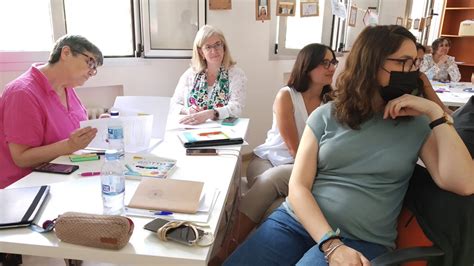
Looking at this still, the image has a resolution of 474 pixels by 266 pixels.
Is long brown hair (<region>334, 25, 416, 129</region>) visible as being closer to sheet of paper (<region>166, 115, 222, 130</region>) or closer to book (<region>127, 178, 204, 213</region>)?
book (<region>127, 178, 204, 213</region>)

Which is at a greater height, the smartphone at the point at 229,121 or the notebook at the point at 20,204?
the notebook at the point at 20,204

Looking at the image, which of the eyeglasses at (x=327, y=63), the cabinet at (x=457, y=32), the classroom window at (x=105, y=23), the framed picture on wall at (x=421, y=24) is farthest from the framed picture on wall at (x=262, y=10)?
the cabinet at (x=457, y=32)

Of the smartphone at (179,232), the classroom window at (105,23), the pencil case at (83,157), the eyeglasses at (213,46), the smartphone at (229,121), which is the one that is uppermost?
the classroom window at (105,23)

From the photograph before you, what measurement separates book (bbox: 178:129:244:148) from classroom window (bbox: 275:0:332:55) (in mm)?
1945

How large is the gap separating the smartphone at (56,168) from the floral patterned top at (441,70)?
4456 millimetres

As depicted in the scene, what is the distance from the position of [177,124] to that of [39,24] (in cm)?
148

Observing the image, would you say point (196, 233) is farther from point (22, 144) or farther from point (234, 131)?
point (234, 131)

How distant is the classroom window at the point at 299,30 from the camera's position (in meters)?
3.52

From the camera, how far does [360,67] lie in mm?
1244

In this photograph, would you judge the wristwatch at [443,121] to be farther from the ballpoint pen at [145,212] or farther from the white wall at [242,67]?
the white wall at [242,67]

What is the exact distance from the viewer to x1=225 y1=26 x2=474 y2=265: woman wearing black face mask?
1161 millimetres

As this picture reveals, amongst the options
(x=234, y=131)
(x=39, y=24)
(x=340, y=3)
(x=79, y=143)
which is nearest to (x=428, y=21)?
(x=340, y=3)

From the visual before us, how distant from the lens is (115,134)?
1363 mm

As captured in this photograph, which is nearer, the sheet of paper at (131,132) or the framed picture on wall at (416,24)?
the sheet of paper at (131,132)
